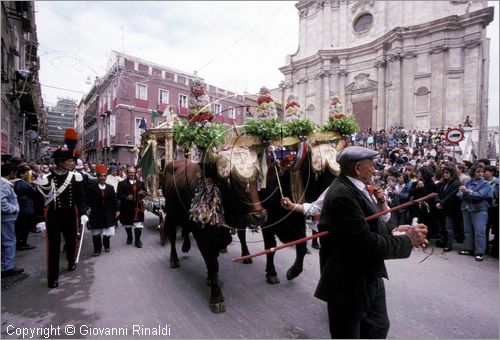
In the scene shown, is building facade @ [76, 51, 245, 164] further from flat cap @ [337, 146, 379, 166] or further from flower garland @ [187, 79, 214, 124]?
flat cap @ [337, 146, 379, 166]

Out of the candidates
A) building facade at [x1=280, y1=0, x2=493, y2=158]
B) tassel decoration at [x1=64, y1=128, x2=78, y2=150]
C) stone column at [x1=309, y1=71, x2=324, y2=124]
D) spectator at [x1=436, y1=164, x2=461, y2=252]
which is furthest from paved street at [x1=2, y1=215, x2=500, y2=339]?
stone column at [x1=309, y1=71, x2=324, y2=124]

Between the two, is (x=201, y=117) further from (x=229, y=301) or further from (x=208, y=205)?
(x=229, y=301)

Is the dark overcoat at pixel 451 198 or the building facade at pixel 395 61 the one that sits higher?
the building facade at pixel 395 61

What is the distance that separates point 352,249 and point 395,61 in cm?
2681

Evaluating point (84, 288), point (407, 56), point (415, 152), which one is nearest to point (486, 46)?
point (407, 56)

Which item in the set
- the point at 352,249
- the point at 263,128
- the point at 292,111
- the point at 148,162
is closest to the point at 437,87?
the point at 292,111

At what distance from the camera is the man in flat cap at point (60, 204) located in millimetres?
4383

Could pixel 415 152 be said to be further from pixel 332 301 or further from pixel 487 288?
pixel 332 301

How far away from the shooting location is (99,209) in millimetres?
6098

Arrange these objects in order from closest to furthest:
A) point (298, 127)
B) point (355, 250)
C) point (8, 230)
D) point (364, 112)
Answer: point (355, 250)
point (298, 127)
point (8, 230)
point (364, 112)

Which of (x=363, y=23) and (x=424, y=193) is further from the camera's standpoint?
(x=363, y=23)

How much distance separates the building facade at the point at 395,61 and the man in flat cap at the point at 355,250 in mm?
17655

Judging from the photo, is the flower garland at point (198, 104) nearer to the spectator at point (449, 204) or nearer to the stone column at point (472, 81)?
the spectator at point (449, 204)

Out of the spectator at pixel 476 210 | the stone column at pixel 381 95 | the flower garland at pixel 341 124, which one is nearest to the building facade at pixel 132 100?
the stone column at pixel 381 95
